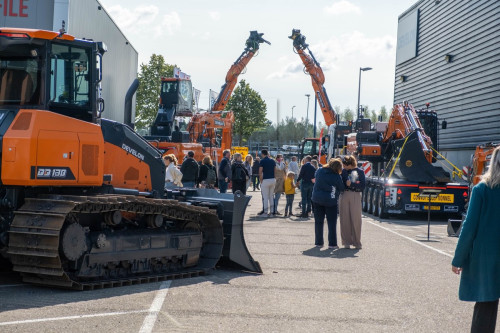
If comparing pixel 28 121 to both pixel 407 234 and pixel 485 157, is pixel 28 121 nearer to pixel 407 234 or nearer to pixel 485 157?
pixel 407 234

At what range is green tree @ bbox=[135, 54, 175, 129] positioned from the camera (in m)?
55.9

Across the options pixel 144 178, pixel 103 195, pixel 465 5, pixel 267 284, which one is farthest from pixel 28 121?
pixel 465 5

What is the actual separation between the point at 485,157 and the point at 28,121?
13.5 metres

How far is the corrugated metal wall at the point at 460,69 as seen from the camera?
28.2 m

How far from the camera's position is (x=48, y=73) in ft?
30.1

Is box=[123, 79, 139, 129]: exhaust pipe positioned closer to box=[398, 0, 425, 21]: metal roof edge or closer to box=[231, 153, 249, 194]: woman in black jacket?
box=[231, 153, 249, 194]: woman in black jacket

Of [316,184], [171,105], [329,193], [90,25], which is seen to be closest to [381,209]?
[316,184]

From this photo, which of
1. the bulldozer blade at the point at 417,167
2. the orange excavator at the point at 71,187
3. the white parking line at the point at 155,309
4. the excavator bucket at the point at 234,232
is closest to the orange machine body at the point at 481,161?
the bulldozer blade at the point at 417,167

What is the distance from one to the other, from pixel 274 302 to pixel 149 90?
167ft

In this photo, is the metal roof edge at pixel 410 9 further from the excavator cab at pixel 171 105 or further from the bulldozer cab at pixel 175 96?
the bulldozer cab at pixel 175 96

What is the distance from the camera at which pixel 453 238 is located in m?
17.2

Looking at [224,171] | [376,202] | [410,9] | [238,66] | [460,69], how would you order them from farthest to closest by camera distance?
[410,9] < [238,66] < [460,69] < [376,202] < [224,171]

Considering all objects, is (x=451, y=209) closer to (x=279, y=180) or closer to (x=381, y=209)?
(x=381, y=209)

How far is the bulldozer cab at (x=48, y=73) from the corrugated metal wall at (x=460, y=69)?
20.5 metres
